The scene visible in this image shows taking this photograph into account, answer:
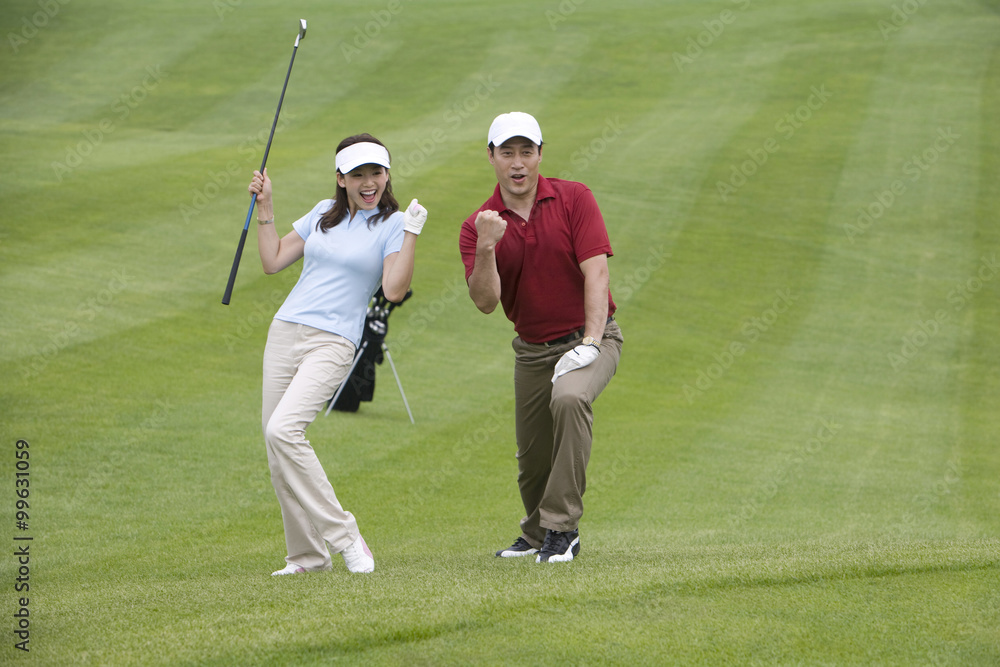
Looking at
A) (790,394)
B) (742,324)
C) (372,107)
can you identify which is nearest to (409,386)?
(790,394)

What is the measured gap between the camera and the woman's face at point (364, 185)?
6090 mm

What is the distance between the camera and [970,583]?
5062mm

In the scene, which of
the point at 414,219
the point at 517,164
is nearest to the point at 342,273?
the point at 414,219

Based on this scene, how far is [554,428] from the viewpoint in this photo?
6066mm

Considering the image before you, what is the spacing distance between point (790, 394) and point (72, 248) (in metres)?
11.8

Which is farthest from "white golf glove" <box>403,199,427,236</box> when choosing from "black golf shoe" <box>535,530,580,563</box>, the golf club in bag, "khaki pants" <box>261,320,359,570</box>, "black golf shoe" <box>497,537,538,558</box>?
the golf club in bag

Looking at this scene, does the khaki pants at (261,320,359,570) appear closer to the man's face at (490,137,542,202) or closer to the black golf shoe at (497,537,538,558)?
the black golf shoe at (497,537,538,558)

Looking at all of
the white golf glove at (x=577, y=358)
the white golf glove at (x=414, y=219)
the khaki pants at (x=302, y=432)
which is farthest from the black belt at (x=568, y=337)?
the khaki pants at (x=302, y=432)

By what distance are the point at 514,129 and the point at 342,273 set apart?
1223 millimetres

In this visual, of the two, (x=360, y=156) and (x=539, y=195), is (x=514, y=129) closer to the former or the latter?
(x=539, y=195)

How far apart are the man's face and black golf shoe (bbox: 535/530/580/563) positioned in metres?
1.89

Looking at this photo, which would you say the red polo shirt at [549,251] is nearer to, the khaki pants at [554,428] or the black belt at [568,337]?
the black belt at [568,337]

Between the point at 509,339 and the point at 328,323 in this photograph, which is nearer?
the point at 328,323

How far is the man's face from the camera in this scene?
6.02 metres
